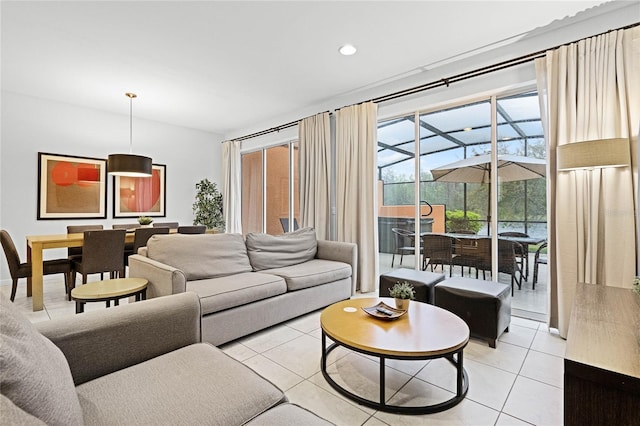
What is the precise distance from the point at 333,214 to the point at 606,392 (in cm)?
385

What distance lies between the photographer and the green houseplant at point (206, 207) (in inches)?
249

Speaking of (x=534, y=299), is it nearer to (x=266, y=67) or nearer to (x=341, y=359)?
(x=341, y=359)

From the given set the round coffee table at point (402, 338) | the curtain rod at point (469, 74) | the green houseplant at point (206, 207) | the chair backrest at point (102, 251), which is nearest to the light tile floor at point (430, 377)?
the round coffee table at point (402, 338)

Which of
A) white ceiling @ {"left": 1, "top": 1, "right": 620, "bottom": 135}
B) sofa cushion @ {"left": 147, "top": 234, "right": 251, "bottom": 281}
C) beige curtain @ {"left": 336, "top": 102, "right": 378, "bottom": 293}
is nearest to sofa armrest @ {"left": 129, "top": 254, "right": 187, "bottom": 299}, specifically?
sofa cushion @ {"left": 147, "top": 234, "right": 251, "bottom": 281}

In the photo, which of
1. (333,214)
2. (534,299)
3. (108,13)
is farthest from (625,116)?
(108,13)

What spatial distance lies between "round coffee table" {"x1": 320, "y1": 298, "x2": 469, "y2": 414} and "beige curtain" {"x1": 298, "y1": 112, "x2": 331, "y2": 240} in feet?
8.45

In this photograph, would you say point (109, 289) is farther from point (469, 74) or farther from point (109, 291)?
point (469, 74)

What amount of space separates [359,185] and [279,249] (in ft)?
4.82

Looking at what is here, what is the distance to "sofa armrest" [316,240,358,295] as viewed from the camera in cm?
373

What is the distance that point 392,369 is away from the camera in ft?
6.94

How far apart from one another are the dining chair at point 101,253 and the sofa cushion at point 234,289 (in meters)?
1.55

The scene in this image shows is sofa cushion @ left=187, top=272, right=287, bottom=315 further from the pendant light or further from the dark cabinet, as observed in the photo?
the pendant light

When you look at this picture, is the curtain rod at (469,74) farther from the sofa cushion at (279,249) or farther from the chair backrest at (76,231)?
the chair backrest at (76,231)

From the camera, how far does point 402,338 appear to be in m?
1.76
